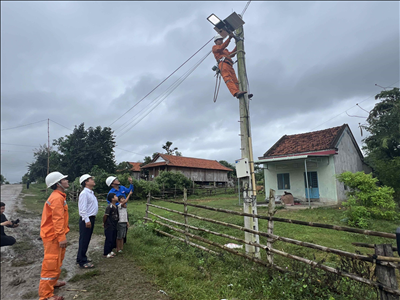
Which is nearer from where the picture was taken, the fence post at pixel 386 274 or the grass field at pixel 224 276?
the fence post at pixel 386 274

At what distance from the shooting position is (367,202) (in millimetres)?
8656

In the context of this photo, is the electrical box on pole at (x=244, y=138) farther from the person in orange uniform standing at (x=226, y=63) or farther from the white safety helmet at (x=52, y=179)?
the white safety helmet at (x=52, y=179)

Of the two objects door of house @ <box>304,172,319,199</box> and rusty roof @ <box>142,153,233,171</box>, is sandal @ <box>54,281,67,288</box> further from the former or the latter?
rusty roof @ <box>142,153,233,171</box>

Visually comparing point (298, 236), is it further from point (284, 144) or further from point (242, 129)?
point (284, 144)

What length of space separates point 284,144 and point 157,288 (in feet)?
51.3

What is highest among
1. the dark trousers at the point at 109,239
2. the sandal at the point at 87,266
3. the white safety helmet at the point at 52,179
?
the white safety helmet at the point at 52,179

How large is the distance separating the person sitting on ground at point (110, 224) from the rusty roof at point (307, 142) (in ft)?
43.4

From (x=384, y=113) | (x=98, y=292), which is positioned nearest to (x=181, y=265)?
(x=98, y=292)

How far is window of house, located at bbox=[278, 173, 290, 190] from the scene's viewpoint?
50.6 feet

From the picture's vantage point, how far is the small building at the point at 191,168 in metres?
27.3

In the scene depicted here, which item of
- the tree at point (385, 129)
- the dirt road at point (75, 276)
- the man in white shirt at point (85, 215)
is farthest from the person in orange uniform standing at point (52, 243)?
the tree at point (385, 129)

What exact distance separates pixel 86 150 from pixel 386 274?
25498mm

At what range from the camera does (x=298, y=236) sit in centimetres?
664

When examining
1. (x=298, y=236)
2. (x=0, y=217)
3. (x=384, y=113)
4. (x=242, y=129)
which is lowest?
(x=298, y=236)
